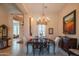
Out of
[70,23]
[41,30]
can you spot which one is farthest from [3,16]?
[70,23]

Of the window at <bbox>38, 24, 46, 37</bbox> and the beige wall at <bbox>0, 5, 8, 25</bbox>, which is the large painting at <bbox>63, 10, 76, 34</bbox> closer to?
the window at <bbox>38, 24, 46, 37</bbox>

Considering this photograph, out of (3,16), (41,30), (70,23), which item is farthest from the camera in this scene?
(3,16)

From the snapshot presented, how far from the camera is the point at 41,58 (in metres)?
1.37

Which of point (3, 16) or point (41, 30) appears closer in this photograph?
point (41, 30)

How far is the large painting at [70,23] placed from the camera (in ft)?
17.5

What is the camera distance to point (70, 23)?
5867 millimetres

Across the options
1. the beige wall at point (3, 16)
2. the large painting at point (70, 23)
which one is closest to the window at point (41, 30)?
the large painting at point (70, 23)

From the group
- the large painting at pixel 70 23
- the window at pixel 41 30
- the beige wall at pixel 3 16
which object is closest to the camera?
the large painting at pixel 70 23

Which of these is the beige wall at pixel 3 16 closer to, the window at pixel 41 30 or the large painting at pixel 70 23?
the window at pixel 41 30

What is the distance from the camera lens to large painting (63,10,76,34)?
5347mm

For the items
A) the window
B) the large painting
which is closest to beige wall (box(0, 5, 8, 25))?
the window

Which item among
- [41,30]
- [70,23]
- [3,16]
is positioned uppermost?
[3,16]

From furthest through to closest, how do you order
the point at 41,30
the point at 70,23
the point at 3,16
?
the point at 3,16
the point at 41,30
the point at 70,23

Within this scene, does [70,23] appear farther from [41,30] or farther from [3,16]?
[3,16]
